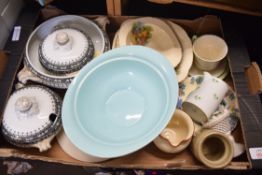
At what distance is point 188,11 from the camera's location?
3.39ft

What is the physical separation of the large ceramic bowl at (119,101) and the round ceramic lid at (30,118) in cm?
7

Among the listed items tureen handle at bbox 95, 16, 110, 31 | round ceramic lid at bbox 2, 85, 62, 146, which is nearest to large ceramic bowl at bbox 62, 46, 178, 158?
round ceramic lid at bbox 2, 85, 62, 146

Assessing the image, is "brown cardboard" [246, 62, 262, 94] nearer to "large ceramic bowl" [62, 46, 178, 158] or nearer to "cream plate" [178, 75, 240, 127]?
"cream plate" [178, 75, 240, 127]

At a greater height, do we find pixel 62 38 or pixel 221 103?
pixel 62 38

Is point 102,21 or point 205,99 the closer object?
point 205,99

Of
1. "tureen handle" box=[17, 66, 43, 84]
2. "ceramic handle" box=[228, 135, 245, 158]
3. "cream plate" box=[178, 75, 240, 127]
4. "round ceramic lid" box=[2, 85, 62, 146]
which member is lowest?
"ceramic handle" box=[228, 135, 245, 158]

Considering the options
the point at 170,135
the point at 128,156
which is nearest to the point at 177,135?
the point at 170,135

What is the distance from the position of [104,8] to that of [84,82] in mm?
399

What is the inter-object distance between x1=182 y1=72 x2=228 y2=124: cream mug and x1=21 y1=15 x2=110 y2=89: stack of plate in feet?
0.86

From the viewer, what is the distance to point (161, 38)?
90 cm

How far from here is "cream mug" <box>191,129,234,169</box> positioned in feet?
2.29

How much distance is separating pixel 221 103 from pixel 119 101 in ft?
0.87

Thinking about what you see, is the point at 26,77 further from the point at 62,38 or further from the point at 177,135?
the point at 177,135

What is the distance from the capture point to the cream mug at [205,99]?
0.77 m
